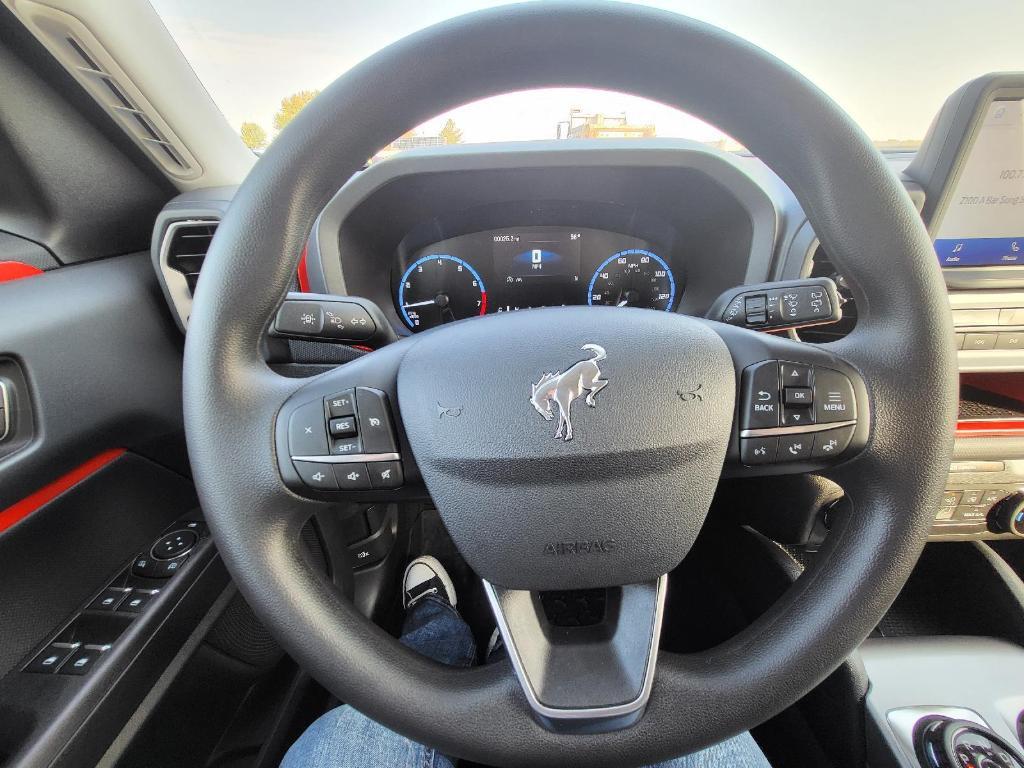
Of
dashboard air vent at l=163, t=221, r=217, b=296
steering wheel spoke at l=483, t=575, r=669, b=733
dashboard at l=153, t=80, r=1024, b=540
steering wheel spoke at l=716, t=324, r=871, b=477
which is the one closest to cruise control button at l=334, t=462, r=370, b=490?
steering wheel spoke at l=483, t=575, r=669, b=733

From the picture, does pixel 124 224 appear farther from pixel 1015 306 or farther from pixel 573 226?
pixel 1015 306

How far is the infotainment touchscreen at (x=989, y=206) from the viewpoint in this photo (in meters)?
1.26

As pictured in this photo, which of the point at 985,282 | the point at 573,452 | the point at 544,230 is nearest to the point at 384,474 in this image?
the point at 573,452

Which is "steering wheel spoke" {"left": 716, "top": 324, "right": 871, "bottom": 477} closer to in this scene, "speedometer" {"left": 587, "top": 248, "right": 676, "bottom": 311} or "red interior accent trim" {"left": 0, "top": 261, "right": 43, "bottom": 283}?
"speedometer" {"left": 587, "top": 248, "right": 676, "bottom": 311}

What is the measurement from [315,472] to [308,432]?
0.04 metres

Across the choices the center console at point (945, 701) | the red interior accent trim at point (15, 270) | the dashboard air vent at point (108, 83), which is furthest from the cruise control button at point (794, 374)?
the dashboard air vent at point (108, 83)

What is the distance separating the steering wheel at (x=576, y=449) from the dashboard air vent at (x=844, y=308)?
1.96 ft

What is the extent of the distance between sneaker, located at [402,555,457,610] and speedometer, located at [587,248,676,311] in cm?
80

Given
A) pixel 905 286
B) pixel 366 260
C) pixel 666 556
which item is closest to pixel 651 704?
pixel 666 556

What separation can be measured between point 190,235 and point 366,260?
1.15ft

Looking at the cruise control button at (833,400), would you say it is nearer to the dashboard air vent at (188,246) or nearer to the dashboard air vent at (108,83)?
the dashboard air vent at (188,246)

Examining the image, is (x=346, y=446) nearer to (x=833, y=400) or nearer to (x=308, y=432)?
(x=308, y=432)

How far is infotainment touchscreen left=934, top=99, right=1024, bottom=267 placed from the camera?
1.26 m

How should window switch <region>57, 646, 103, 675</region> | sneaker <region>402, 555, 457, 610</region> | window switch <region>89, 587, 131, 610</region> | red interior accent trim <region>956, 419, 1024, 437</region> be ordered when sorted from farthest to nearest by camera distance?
sneaker <region>402, 555, 457, 610</region> < red interior accent trim <region>956, 419, 1024, 437</region> < window switch <region>89, 587, 131, 610</region> < window switch <region>57, 646, 103, 675</region>
